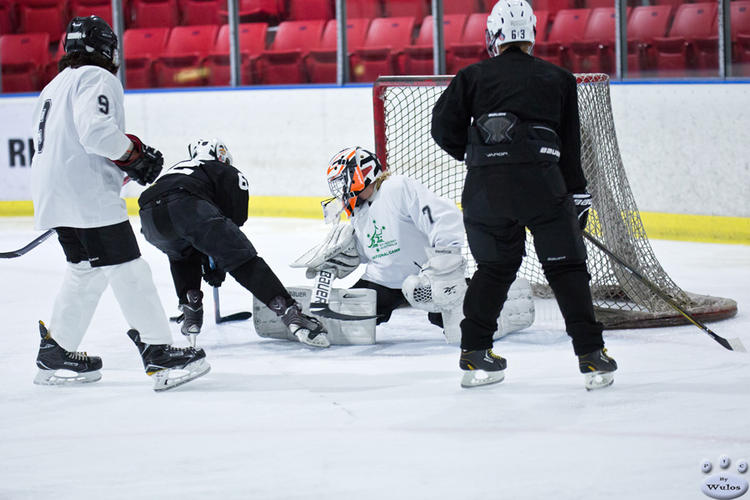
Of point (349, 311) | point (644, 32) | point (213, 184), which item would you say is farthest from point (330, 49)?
point (349, 311)

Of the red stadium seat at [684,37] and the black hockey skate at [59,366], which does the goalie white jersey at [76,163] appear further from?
the red stadium seat at [684,37]

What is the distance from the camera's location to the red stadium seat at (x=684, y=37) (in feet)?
21.3

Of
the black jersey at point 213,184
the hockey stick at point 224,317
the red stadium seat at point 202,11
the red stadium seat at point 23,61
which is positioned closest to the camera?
the black jersey at point 213,184

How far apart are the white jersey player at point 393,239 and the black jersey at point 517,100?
0.65 meters

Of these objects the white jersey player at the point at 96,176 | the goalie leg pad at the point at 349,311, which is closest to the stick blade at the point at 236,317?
the goalie leg pad at the point at 349,311

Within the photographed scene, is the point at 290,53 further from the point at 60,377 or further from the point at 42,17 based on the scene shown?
the point at 60,377

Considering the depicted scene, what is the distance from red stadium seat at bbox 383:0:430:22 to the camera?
799 cm

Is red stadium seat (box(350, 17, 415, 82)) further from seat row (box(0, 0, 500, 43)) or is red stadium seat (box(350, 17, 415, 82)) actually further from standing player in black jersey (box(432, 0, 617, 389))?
standing player in black jersey (box(432, 0, 617, 389))

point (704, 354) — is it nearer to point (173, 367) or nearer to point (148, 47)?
point (173, 367)

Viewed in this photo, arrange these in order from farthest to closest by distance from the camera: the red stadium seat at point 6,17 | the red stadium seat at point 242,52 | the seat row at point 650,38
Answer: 1. the red stadium seat at point 6,17
2. the red stadium seat at point 242,52
3. the seat row at point 650,38

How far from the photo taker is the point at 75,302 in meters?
3.38

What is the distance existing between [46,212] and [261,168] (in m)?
5.05

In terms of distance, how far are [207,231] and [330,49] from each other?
15.9 ft

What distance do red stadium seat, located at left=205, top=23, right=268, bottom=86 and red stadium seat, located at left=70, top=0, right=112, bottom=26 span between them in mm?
1048
